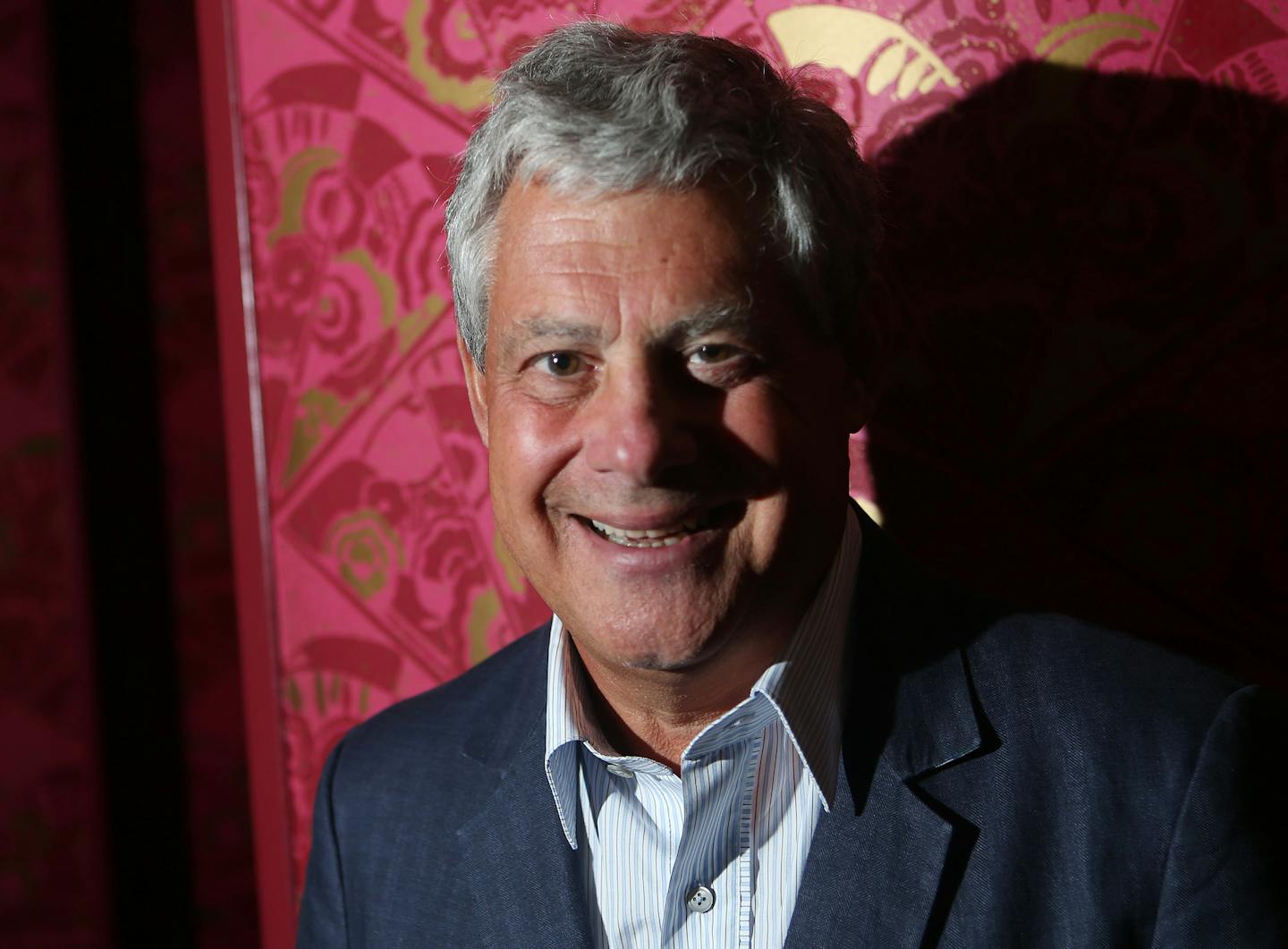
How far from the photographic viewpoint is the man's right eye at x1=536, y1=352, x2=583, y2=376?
1108 mm

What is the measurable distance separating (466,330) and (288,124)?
0.57 m

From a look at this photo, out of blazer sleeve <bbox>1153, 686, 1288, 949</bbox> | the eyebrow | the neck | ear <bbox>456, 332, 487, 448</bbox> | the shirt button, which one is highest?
the eyebrow

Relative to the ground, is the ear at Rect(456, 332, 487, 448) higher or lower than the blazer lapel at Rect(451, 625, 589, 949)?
higher

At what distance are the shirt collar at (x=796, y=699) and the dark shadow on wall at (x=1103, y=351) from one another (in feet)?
0.72

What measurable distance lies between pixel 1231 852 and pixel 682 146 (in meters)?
0.78

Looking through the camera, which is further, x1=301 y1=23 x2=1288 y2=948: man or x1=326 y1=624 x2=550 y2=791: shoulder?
x1=326 y1=624 x2=550 y2=791: shoulder

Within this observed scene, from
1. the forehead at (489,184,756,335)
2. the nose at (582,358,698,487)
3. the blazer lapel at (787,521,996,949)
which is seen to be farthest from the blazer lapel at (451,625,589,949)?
the forehead at (489,184,756,335)

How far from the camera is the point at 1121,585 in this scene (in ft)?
4.32

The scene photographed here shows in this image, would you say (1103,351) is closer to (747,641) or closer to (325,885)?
(747,641)

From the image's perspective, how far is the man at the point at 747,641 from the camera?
1.03 meters

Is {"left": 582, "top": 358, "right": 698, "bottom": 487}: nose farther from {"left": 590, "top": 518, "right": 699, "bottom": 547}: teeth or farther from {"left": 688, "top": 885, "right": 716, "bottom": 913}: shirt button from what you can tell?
{"left": 688, "top": 885, "right": 716, "bottom": 913}: shirt button

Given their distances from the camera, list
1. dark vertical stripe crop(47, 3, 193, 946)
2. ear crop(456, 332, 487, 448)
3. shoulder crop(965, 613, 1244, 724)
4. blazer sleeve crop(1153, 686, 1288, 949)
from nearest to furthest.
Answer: blazer sleeve crop(1153, 686, 1288, 949), shoulder crop(965, 613, 1244, 724), ear crop(456, 332, 487, 448), dark vertical stripe crop(47, 3, 193, 946)

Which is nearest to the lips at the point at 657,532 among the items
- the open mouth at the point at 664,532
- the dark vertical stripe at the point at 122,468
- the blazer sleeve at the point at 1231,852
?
the open mouth at the point at 664,532

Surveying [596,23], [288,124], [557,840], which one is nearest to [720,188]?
[596,23]
